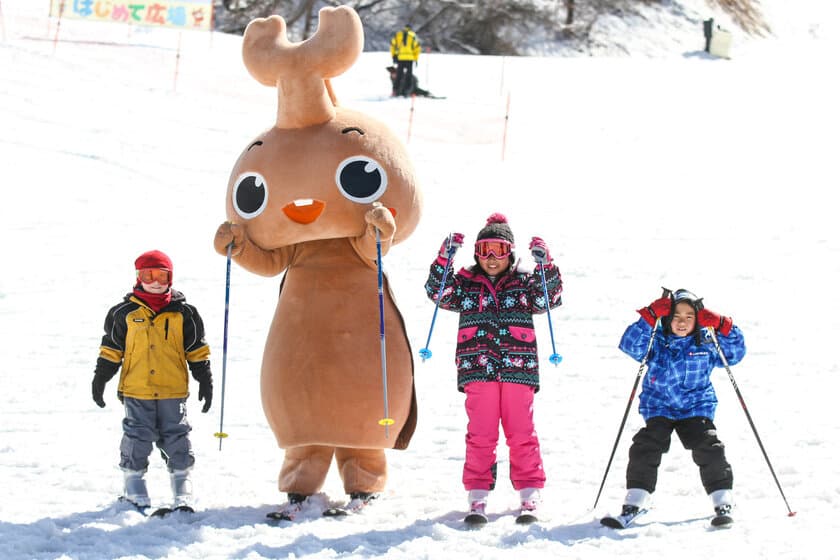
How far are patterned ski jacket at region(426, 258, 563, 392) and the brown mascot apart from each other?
15.0 inches

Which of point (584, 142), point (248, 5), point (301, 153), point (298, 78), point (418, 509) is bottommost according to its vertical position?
point (418, 509)

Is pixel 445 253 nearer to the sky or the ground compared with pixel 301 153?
nearer to the ground

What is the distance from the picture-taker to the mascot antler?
6.02m

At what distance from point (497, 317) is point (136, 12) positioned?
17902 mm

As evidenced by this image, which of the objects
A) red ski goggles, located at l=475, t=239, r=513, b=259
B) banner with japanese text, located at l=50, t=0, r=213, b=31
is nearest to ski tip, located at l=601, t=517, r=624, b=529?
red ski goggles, located at l=475, t=239, r=513, b=259

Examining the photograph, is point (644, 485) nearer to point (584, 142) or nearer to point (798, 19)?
point (584, 142)

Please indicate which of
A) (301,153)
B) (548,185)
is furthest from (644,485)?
(548,185)

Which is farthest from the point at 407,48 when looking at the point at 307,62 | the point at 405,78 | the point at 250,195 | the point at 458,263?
the point at 250,195

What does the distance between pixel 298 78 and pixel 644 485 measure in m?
2.55

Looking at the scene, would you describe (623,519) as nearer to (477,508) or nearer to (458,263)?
(477,508)

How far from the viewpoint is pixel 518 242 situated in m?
11.5

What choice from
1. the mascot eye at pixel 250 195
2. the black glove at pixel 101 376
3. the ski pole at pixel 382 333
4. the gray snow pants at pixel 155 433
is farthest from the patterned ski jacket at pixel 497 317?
the black glove at pixel 101 376

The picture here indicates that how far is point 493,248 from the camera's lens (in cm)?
577

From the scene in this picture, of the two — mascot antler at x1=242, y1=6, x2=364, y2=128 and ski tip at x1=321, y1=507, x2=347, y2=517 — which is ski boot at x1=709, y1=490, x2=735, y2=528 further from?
mascot antler at x1=242, y1=6, x2=364, y2=128
